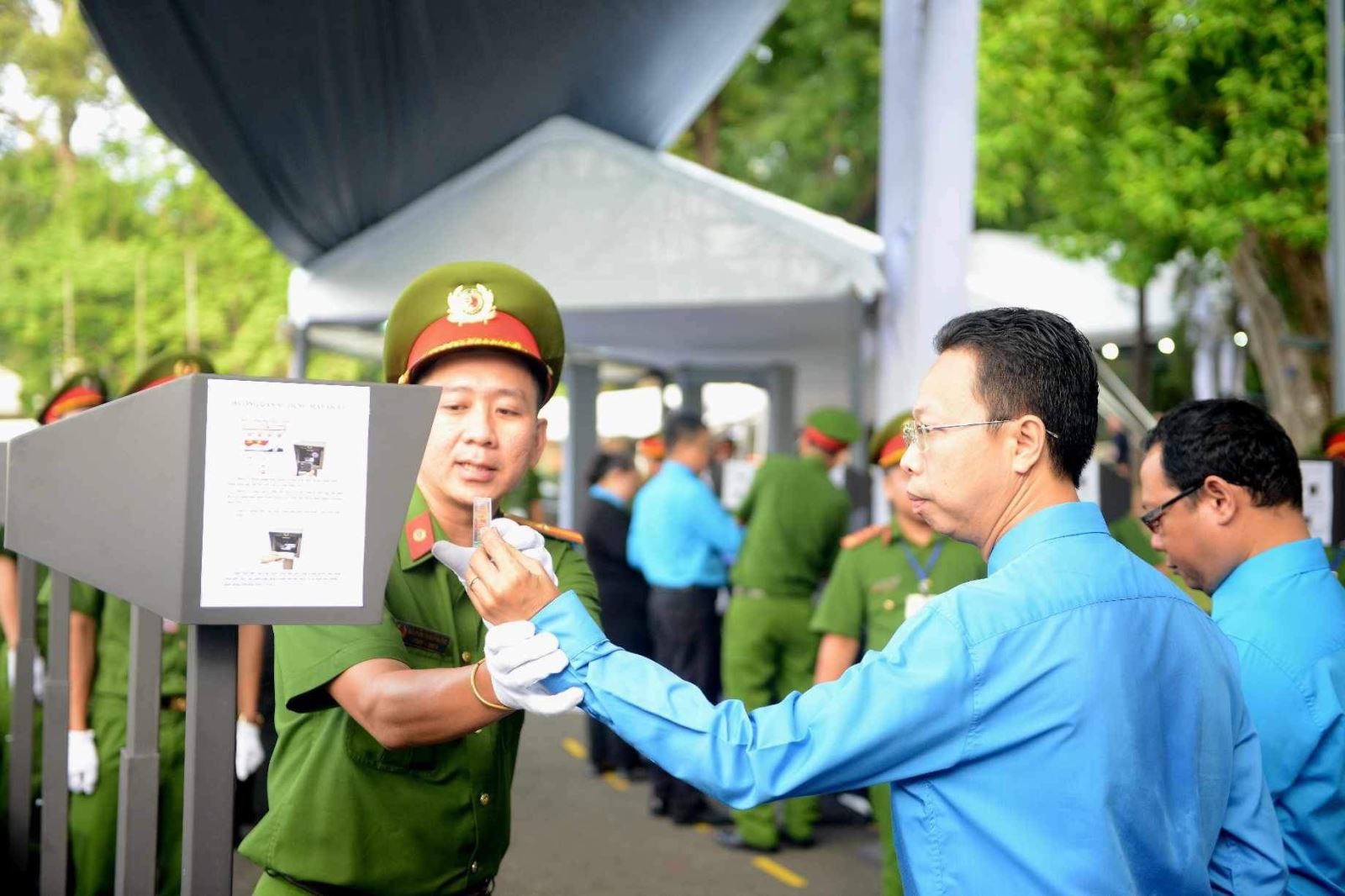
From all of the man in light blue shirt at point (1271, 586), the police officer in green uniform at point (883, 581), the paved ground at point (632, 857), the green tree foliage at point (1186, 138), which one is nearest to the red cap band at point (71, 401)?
the paved ground at point (632, 857)

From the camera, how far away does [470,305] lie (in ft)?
7.42

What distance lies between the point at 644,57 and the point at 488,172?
1.23m

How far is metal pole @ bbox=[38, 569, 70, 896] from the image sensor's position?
10.8 feet

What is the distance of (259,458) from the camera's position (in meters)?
1.69

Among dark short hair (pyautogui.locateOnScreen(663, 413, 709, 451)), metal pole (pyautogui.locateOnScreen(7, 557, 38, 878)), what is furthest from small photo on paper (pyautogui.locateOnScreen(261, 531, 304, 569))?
dark short hair (pyautogui.locateOnScreen(663, 413, 709, 451))

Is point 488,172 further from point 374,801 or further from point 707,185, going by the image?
point 374,801

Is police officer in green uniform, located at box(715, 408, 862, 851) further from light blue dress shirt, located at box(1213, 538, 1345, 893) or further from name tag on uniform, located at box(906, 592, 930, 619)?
light blue dress shirt, located at box(1213, 538, 1345, 893)

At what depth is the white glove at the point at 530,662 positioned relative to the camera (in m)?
1.70

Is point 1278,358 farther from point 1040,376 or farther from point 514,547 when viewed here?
point 514,547

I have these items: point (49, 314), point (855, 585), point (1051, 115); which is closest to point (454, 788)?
point (855, 585)

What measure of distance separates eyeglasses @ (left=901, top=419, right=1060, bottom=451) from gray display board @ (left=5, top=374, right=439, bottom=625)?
2.17 ft

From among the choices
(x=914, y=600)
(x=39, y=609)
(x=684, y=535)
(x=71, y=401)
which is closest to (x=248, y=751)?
(x=39, y=609)

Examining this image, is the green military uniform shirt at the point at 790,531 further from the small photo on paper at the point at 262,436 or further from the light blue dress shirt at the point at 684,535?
the small photo on paper at the point at 262,436

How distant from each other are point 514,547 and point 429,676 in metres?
0.24
